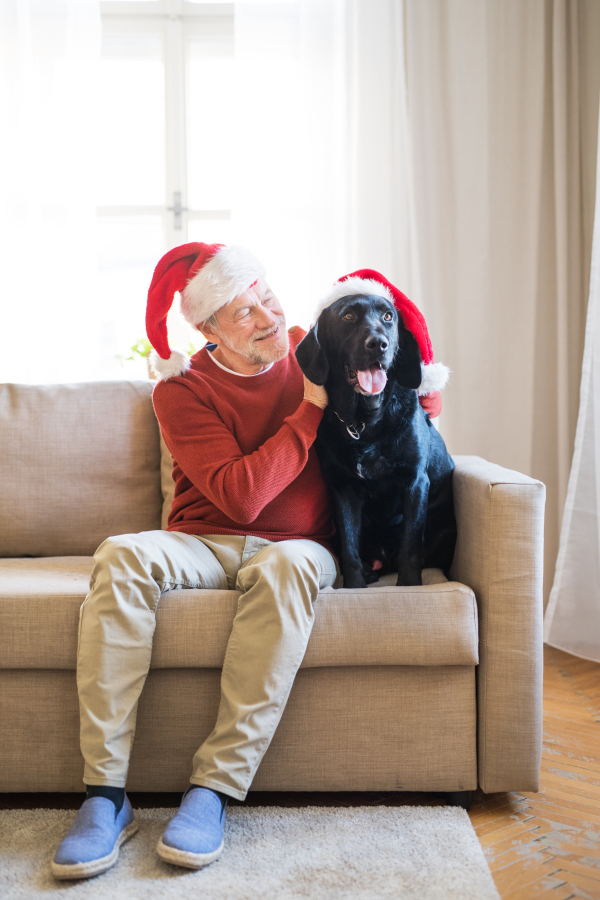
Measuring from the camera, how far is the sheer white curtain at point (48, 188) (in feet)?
9.00

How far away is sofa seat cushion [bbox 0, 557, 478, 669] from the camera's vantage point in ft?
4.17

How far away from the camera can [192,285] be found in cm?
154

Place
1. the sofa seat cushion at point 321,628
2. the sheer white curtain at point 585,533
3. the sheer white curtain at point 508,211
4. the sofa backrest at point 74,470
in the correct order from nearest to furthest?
the sofa seat cushion at point 321,628, the sofa backrest at point 74,470, the sheer white curtain at point 585,533, the sheer white curtain at point 508,211

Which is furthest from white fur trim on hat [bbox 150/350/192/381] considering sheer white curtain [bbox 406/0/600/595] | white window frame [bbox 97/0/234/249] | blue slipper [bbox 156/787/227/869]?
white window frame [bbox 97/0/234/249]

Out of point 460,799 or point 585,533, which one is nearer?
point 460,799

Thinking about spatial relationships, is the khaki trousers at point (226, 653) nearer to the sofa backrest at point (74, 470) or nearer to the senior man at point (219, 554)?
the senior man at point (219, 554)

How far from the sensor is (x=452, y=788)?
1308 millimetres

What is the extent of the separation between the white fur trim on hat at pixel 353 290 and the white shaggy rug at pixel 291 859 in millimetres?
971

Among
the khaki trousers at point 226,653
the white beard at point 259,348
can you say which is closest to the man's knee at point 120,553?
the khaki trousers at point 226,653

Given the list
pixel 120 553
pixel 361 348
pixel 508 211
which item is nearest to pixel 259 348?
pixel 361 348

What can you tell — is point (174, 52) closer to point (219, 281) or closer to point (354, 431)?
point (219, 281)

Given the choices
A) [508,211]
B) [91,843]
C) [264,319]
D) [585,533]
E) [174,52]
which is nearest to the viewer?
[91,843]

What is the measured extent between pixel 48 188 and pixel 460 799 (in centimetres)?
262

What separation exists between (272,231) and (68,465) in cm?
139
